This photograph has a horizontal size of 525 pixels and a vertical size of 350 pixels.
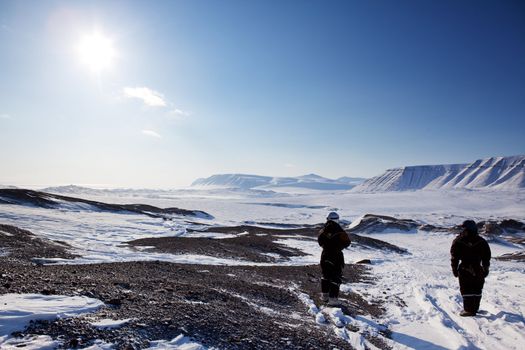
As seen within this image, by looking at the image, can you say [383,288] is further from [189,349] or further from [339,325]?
[189,349]

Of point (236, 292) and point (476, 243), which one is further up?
point (476, 243)

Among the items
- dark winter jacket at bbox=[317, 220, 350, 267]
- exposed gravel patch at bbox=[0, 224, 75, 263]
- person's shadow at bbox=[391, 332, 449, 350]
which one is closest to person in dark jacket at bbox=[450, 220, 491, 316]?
person's shadow at bbox=[391, 332, 449, 350]

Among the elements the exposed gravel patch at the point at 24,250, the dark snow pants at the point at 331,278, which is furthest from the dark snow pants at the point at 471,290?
the exposed gravel patch at the point at 24,250

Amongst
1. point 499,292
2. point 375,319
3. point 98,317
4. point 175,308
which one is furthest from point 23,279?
point 499,292

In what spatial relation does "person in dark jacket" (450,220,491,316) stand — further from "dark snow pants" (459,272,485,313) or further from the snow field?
the snow field

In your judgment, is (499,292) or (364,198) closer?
(499,292)

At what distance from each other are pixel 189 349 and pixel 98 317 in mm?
1497

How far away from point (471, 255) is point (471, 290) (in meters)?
0.80

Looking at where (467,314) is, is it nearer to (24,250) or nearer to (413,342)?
(413,342)

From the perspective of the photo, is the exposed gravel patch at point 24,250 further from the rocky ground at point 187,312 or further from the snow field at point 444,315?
the snow field at point 444,315

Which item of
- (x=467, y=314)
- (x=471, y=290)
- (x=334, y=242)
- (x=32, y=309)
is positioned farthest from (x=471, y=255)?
(x=32, y=309)

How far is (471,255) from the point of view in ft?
26.2

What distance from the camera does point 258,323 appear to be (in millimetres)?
6039

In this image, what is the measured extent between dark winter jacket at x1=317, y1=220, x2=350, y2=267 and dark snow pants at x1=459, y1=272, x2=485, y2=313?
9.07 ft
